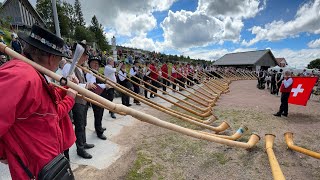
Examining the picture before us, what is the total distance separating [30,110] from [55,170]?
1.62ft

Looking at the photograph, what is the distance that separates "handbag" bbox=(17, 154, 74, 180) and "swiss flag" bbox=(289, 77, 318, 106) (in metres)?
9.05

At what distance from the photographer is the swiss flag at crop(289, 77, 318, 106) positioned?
842 cm

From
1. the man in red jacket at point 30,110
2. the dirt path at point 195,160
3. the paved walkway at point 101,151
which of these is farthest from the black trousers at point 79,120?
the man in red jacket at point 30,110

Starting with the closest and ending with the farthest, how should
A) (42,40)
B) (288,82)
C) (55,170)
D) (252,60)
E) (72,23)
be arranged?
(55,170), (42,40), (288,82), (252,60), (72,23)

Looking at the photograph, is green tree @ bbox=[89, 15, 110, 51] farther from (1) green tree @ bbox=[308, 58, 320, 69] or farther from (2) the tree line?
(1) green tree @ bbox=[308, 58, 320, 69]

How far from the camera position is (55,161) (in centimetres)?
172

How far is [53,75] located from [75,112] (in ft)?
8.18

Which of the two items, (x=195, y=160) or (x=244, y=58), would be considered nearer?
(x=195, y=160)

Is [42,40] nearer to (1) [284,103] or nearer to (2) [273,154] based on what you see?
(2) [273,154]

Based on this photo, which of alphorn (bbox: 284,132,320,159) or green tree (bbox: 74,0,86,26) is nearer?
alphorn (bbox: 284,132,320,159)

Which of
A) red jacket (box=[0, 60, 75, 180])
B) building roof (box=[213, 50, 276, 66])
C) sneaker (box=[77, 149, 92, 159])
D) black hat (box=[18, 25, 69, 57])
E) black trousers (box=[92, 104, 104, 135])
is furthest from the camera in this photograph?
building roof (box=[213, 50, 276, 66])

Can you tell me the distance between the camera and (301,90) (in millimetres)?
8555

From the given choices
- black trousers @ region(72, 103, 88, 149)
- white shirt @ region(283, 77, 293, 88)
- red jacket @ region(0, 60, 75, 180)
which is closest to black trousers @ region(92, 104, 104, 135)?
black trousers @ region(72, 103, 88, 149)

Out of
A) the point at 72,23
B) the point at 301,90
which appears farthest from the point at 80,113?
A: the point at 72,23
